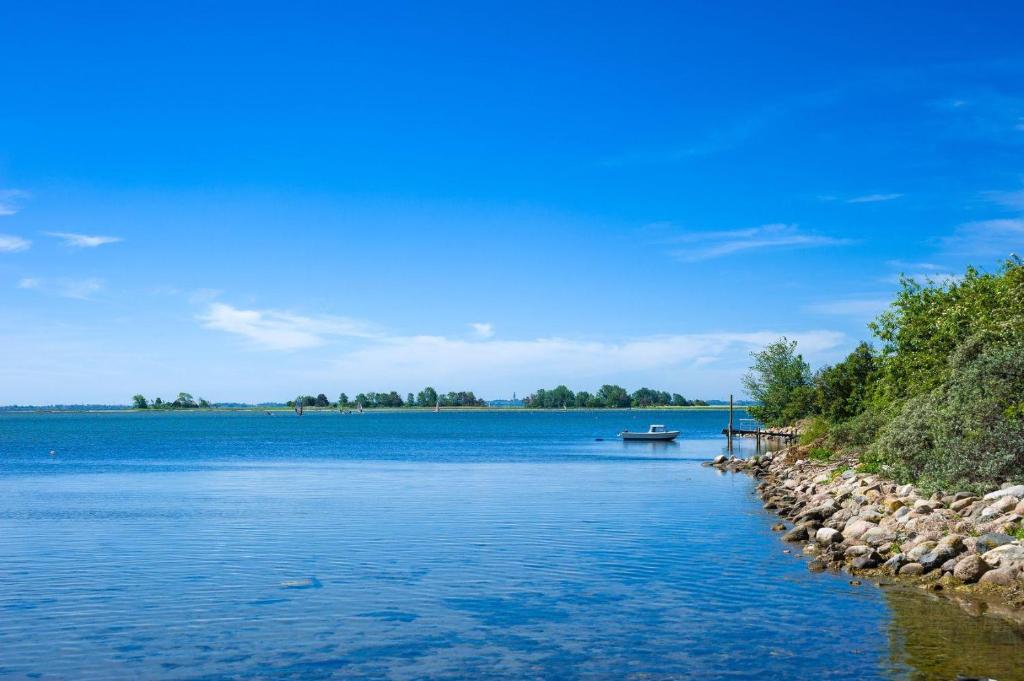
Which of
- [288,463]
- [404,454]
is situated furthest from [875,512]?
[404,454]

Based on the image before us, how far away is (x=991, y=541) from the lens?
76.8ft

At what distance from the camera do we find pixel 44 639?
61.8ft

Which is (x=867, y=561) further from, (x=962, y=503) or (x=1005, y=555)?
(x=962, y=503)

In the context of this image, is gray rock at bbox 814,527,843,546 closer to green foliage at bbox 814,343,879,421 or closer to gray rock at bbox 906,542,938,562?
gray rock at bbox 906,542,938,562

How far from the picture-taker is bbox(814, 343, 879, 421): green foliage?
227ft

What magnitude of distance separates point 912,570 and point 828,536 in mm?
5561

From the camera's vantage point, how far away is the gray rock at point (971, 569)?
22219 millimetres

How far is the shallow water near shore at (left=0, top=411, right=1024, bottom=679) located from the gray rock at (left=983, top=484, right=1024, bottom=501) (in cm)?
594

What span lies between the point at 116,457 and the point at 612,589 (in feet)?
248

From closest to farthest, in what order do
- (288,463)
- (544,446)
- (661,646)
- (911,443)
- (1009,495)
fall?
(661,646), (1009,495), (911,443), (288,463), (544,446)

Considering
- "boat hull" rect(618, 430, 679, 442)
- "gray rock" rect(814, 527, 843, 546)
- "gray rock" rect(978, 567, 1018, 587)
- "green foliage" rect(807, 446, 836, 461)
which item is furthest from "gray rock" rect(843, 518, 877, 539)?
"boat hull" rect(618, 430, 679, 442)

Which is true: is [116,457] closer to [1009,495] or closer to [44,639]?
[44,639]

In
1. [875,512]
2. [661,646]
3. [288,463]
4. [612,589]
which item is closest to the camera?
[661,646]

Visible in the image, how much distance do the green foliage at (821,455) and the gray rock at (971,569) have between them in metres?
34.3
